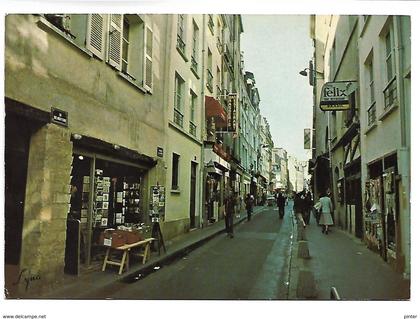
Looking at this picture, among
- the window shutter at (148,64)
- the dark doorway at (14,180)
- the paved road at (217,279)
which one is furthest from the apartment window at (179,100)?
the dark doorway at (14,180)

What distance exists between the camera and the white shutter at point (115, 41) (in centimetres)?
465

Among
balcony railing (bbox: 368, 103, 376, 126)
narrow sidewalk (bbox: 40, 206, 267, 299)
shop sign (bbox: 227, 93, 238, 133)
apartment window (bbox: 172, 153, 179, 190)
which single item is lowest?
narrow sidewalk (bbox: 40, 206, 267, 299)

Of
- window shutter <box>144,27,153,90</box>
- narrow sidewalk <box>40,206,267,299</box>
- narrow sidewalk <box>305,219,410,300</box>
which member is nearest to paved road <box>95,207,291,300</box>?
narrow sidewalk <box>40,206,267,299</box>

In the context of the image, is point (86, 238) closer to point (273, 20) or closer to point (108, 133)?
point (108, 133)

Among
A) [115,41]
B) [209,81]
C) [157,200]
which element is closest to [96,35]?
[115,41]

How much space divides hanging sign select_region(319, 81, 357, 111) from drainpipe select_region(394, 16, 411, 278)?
262 centimetres

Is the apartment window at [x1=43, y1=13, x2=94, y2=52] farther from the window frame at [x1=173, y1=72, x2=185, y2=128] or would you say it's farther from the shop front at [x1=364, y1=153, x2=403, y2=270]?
the shop front at [x1=364, y1=153, x2=403, y2=270]

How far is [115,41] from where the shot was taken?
5.06m

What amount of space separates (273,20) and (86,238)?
127 inches

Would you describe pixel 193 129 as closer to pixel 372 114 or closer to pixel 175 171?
pixel 175 171

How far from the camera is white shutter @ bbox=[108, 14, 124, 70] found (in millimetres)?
4652

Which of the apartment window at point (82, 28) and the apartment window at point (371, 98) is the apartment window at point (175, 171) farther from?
the apartment window at point (371, 98)
